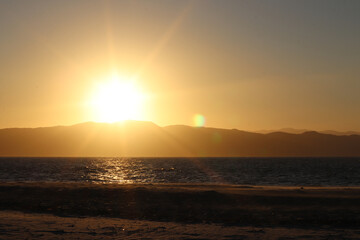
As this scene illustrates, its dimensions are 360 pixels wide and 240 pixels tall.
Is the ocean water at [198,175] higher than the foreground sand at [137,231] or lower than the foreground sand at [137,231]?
higher

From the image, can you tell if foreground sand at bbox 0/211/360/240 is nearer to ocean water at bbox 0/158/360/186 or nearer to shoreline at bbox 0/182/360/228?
shoreline at bbox 0/182/360/228

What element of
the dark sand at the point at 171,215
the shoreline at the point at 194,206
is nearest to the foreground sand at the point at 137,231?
the dark sand at the point at 171,215

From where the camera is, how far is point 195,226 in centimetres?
1906

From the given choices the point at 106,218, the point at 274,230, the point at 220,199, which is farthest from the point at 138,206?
the point at 274,230

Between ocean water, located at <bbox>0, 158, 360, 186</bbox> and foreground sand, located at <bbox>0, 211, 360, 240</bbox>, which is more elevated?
ocean water, located at <bbox>0, 158, 360, 186</bbox>

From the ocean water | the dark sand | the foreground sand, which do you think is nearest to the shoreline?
the dark sand

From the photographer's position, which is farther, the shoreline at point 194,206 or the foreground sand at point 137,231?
the shoreline at point 194,206

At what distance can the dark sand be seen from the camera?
666 inches

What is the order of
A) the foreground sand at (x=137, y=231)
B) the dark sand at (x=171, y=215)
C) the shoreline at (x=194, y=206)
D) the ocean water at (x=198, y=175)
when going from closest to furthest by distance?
the foreground sand at (x=137, y=231) < the dark sand at (x=171, y=215) < the shoreline at (x=194, y=206) < the ocean water at (x=198, y=175)

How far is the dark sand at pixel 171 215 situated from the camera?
666 inches

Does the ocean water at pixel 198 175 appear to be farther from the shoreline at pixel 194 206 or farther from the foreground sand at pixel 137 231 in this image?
the foreground sand at pixel 137 231

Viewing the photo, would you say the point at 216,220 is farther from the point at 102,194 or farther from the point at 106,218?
the point at 102,194

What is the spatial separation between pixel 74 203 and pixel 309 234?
643 inches

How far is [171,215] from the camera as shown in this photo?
886 inches
